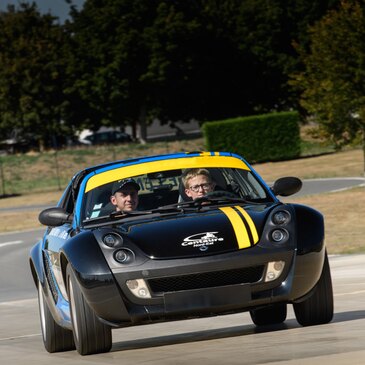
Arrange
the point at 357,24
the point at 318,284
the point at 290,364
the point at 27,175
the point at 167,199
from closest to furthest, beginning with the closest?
the point at 290,364
the point at 318,284
the point at 167,199
the point at 357,24
the point at 27,175

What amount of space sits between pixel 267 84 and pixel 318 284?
276 feet

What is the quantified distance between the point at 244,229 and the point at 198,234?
32 cm

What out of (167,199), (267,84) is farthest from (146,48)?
(167,199)

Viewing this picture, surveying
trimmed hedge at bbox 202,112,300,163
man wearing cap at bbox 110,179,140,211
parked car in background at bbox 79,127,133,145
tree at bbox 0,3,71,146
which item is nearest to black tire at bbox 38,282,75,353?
man wearing cap at bbox 110,179,140,211

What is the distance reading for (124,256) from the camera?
8.48 meters

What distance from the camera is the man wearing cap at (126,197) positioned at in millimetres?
9672

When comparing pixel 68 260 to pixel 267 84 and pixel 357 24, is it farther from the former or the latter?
pixel 267 84

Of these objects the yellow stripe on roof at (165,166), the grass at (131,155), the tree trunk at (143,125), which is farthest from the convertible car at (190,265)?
the tree trunk at (143,125)

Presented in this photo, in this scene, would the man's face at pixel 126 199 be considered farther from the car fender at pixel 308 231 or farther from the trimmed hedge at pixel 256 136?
the trimmed hedge at pixel 256 136

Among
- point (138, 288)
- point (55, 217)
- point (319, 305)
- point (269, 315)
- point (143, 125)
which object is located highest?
point (55, 217)

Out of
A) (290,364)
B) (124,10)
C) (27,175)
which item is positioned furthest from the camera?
(124,10)

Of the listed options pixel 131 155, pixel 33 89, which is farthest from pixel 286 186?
pixel 33 89

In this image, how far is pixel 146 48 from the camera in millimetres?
90812

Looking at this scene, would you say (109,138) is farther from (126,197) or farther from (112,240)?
(112,240)
